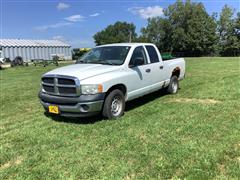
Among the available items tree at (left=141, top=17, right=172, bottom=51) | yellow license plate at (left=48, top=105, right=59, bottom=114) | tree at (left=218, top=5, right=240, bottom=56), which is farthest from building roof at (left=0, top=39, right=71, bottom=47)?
yellow license plate at (left=48, top=105, right=59, bottom=114)

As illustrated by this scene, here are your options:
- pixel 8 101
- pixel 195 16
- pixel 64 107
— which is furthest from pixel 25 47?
pixel 64 107

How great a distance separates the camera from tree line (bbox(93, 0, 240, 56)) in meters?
57.1

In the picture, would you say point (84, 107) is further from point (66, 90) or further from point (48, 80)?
point (48, 80)

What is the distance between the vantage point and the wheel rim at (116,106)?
6.82 m

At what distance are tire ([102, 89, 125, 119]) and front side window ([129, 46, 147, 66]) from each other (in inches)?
38.5

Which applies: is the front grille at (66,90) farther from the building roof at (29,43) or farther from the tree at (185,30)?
the tree at (185,30)

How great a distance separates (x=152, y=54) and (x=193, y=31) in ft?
170

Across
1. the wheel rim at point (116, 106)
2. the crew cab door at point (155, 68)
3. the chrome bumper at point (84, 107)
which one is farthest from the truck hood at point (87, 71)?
the crew cab door at point (155, 68)

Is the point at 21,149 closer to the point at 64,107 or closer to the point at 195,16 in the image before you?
the point at 64,107

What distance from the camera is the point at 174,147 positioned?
494 cm

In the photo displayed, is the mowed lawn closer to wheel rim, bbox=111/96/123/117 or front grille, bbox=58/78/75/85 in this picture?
wheel rim, bbox=111/96/123/117

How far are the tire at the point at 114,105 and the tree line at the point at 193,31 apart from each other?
52106 millimetres

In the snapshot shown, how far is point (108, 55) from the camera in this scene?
7.71m

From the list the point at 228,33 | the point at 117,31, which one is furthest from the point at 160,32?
the point at 117,31
